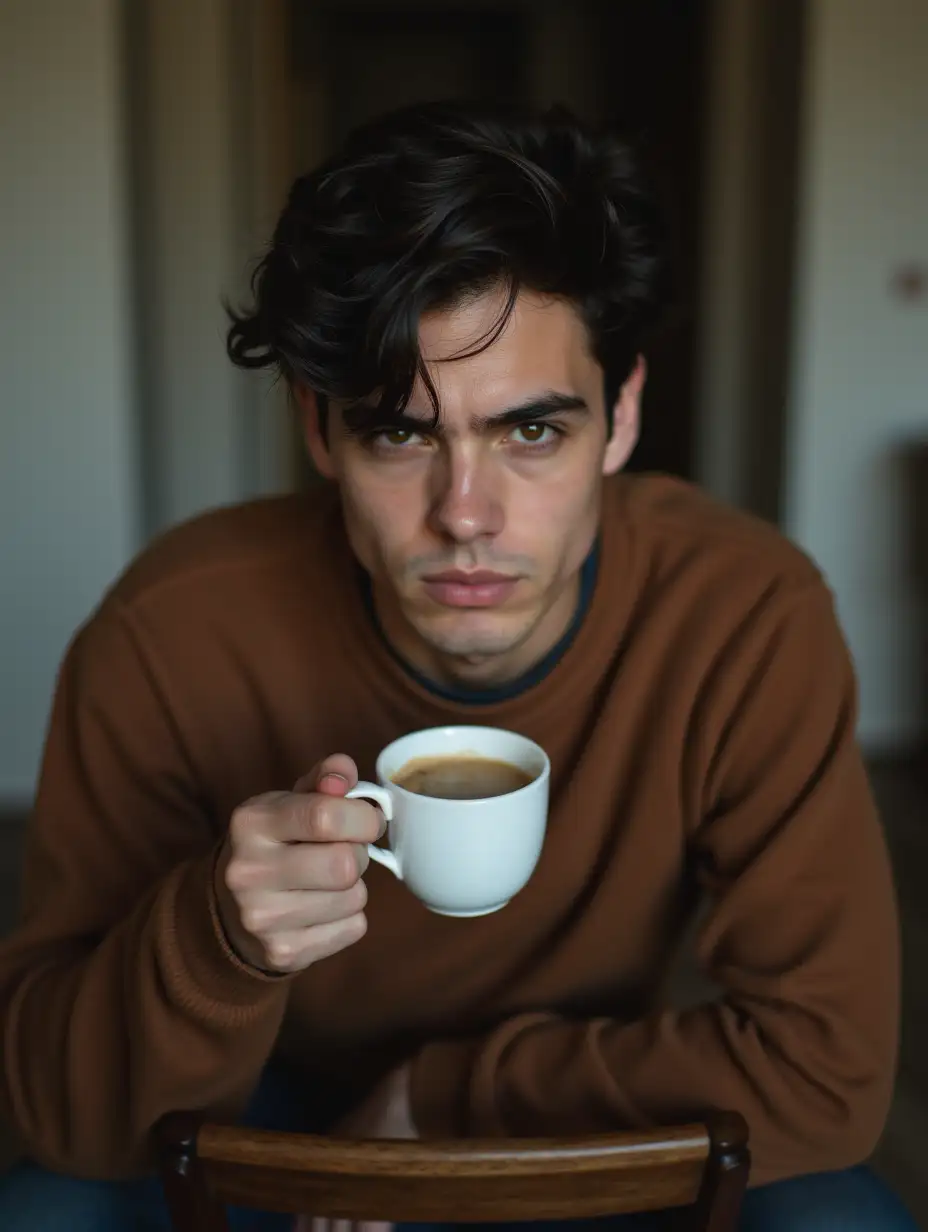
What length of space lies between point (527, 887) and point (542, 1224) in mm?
278

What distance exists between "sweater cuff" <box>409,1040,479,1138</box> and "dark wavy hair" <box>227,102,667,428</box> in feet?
1.74

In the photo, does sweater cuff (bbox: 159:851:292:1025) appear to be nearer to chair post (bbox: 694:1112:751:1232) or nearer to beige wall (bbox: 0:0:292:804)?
chair post (bbox: 694:1112:751:1232)

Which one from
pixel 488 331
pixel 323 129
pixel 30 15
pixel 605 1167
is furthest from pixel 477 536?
pixel 323 129

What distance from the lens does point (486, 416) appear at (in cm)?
97

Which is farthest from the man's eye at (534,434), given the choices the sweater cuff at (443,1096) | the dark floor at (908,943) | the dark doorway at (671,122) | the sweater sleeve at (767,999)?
the dark doorway at (671,122)

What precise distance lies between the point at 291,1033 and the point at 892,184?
8.92ft

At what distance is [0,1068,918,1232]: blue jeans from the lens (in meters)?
0.93

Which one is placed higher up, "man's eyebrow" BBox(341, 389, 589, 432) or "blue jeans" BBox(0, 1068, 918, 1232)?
"man's eyebrow" BBox(341, 389, 589, 432)

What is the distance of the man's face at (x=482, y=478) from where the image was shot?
969 millimetres

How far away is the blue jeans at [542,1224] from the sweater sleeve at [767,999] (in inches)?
1.1

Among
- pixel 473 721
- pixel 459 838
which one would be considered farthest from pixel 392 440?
pixel 459 838

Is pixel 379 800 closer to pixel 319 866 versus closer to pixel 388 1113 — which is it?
pixel 319 866

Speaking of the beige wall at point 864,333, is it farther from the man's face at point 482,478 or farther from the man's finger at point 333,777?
the man's finger at point 333,777

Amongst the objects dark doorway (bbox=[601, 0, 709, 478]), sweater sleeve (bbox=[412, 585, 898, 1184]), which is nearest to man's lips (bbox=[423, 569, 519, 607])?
sweater sleeve (bbox=[412, 585, 898, 1184])
